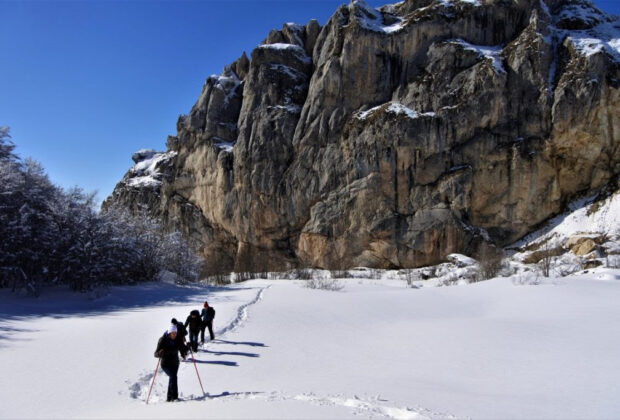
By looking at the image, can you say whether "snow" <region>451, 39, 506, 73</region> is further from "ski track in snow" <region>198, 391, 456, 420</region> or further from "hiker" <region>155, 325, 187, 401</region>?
"hiker" <region>155, 325, 187, 401</region>

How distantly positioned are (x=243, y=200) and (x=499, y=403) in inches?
1723

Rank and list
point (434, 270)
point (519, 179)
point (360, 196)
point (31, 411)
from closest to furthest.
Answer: point (31, 411) → point (434, 270) → point (519, 179) → point (360, 196)

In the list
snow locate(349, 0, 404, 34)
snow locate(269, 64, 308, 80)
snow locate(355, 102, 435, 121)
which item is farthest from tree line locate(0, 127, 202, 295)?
snow locate(349, 0, 404, 34)

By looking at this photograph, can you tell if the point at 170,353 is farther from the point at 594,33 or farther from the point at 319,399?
the point at 594,33

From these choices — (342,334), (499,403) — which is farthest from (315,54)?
(499,403)

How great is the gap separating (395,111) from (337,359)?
34941 mm

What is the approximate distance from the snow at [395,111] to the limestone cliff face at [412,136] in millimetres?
166

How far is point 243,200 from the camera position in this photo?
160 feet

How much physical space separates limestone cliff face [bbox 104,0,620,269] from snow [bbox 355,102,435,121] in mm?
166

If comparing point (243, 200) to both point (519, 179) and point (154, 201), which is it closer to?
point (154, 201)

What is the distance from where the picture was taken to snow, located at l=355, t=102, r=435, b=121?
40594 mm

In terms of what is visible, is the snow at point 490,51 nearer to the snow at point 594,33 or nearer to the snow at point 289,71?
the snow at point 594,33

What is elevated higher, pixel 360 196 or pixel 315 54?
pixel 315 54

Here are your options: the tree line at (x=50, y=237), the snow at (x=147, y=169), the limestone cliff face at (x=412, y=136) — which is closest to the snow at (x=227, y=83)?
the limestone cliff face at (x=412, y=136)
